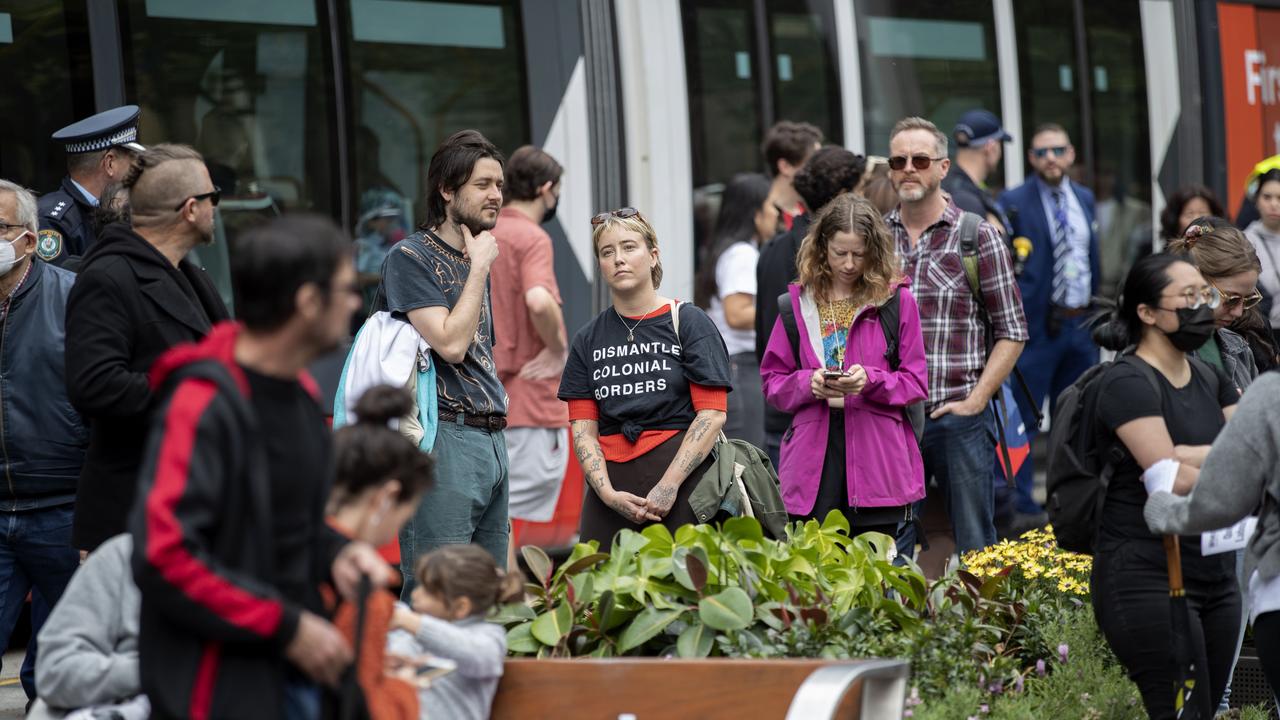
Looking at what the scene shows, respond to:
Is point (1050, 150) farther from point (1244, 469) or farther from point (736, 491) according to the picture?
point (1244, 469)

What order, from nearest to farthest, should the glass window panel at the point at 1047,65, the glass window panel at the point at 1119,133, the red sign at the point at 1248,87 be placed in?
the glass window panel at the point at 1047,65, the glass window panel at the point at 1119,133, the red sign at the point at 1248,87

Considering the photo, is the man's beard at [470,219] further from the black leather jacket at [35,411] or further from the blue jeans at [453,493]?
the black leather jacket at [35,411]

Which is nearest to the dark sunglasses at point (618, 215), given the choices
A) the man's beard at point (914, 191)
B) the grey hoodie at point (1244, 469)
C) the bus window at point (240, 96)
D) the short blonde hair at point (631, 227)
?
the short blonde hair at point (631, 227)

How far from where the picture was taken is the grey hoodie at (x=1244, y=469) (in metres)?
4.07

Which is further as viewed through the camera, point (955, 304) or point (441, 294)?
point (955, 304)

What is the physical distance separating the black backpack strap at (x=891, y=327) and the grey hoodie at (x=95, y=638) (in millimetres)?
2904

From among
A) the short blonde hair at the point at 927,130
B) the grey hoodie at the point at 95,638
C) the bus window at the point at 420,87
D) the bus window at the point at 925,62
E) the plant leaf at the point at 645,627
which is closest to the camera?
the grey hoodie at the point at 95,638

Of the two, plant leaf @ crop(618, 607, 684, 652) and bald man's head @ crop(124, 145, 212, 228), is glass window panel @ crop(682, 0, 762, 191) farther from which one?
bald man's head @ crop(124, 145, 212, 228)

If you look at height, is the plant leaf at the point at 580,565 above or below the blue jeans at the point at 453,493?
below

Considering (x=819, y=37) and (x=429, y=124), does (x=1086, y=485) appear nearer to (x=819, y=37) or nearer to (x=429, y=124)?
(x=429, y=124)

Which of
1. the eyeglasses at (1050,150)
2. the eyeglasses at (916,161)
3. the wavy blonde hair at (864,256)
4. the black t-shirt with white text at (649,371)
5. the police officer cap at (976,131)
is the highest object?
the police officer cap at (976,131)

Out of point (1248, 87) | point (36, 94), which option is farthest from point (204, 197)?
point (1248, 87)

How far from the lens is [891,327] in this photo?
19.2ft

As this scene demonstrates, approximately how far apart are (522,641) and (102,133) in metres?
2.45
